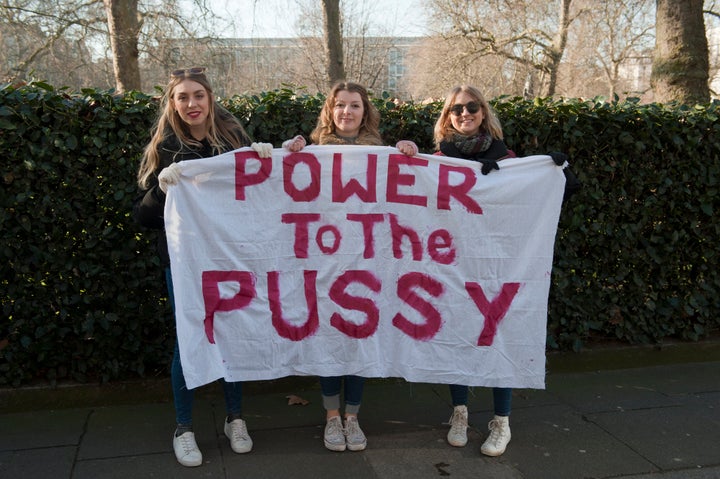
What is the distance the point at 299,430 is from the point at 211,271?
1.11 m

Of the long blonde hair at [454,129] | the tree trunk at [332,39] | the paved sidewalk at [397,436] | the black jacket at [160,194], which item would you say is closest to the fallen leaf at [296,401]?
the paved sidewalk at [397,436]

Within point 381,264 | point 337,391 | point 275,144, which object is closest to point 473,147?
point 381,264

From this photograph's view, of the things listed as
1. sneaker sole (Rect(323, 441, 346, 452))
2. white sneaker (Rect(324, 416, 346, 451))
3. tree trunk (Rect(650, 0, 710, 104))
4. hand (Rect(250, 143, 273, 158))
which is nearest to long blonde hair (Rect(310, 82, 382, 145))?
hand (Rect(250, 143, 273, 158))

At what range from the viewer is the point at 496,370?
133 inches

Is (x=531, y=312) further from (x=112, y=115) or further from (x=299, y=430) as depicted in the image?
(x=112, y=115)

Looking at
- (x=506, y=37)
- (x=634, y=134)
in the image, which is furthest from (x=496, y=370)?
(x=506, y=37)

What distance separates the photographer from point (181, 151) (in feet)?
10.3

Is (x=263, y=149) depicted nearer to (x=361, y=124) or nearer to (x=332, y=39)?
(x=361, y=124)

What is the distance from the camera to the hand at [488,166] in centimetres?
337

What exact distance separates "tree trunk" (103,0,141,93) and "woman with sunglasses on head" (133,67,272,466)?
369 inches

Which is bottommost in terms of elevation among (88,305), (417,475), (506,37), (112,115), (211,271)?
(417,475)

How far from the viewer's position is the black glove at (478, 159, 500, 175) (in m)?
3.37

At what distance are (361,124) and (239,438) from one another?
70.3 inches

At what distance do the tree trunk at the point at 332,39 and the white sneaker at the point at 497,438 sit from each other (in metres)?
10.2
